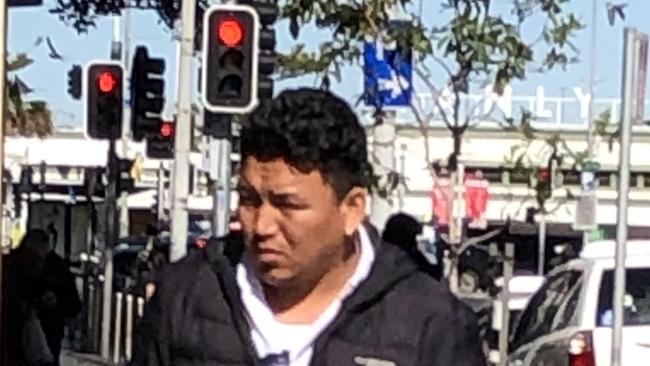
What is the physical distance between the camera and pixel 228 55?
15938mm

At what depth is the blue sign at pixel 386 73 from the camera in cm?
1764

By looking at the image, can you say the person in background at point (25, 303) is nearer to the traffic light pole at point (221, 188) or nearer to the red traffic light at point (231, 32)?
the red traffic light at point (231, 32)

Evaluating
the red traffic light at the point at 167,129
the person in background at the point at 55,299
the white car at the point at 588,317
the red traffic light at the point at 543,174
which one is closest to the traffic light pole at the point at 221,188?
the red traffic light at the point at 167,129

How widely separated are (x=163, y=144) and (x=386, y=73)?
4338mm

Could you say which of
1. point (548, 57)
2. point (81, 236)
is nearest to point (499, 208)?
point (81, 236)

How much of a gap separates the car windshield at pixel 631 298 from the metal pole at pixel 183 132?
3982 mm

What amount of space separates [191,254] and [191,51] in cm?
1302

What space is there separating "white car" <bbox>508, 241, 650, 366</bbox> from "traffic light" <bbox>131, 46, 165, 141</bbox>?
5129 millimetres

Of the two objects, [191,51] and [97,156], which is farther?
[97,156]

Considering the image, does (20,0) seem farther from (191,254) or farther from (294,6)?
(294,6)

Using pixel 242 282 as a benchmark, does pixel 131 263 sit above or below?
below

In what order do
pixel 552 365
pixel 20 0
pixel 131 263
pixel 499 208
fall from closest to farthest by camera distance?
pixel 20 0 → pixel 552 365 → pixel 131 263 → pixel 499 208

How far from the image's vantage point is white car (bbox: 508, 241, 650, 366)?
13781 millimetres

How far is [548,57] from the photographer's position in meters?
20.4
